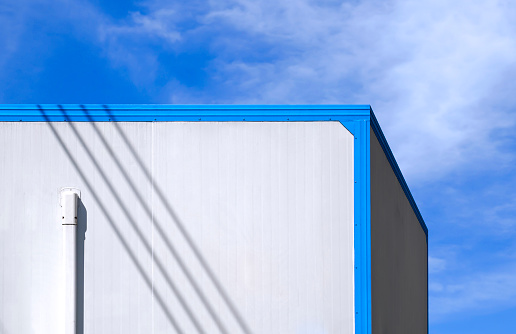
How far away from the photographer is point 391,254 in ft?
32.7

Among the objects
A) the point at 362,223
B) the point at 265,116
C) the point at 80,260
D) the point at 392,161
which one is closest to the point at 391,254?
the point at 392,161

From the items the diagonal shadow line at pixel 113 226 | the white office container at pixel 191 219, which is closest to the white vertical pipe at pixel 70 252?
the white office container at pixel 191 219

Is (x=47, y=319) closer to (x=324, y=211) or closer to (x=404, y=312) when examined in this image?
(x=324, y=211)

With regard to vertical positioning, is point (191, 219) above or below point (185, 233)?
above

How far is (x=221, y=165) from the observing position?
26.5 feet

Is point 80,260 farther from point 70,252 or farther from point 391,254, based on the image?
point 391,254

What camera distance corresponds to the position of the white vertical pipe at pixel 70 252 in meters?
7.88

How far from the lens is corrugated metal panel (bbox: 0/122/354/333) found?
7926 millimetres

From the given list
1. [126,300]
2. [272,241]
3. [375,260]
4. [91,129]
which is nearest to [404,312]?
[375,260]

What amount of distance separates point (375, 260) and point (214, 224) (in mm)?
1837

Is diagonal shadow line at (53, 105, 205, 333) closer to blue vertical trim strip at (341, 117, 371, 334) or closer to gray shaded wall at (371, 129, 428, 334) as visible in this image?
blue vertical trim strip at (341, 117, 371, 334)

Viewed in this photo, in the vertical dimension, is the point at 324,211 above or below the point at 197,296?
above

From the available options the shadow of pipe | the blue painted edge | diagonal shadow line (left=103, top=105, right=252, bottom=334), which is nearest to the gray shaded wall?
the blue painted edge

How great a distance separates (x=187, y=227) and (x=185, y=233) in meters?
0.07
